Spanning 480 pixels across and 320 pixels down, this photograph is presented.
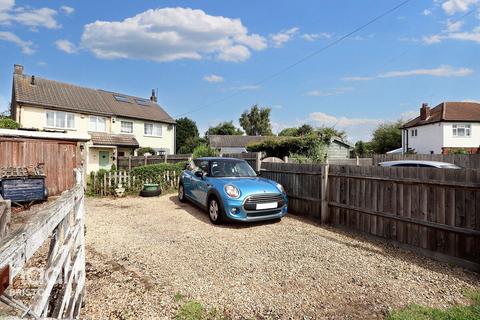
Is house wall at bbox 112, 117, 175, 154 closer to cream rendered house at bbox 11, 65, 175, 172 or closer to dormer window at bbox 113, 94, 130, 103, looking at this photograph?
cream rendered house at bbox 11, 65, 175, 172

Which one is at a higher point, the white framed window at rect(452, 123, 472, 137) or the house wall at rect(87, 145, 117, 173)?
the white framed window at rect(452, 123, 472, 137)

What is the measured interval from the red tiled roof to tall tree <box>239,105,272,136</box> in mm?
33534

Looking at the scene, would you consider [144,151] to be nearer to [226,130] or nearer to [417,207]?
[417,207]

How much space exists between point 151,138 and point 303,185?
22.8 metres

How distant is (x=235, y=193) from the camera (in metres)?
6.96

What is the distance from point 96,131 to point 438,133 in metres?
32.9

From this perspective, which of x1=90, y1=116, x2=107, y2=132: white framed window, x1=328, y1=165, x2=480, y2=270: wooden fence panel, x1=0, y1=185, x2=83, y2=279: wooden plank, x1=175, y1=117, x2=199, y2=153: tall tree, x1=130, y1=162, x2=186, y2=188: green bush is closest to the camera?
x1=0, y1=185, x2=83, y2=279: wooden plank

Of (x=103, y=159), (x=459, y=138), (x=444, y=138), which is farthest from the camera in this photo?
(x=459, y=138)

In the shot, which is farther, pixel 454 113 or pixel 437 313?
pixel 454 113

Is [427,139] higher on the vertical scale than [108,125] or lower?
lower

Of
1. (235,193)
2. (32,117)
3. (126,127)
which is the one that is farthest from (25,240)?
(126,127)

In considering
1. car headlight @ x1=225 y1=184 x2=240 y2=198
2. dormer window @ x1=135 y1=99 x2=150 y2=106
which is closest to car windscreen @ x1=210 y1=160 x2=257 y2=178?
car headlight @ x1=225 y1=184 x2=240 y2=198

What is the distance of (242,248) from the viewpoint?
557 cm

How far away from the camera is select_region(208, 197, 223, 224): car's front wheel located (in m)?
7.11
